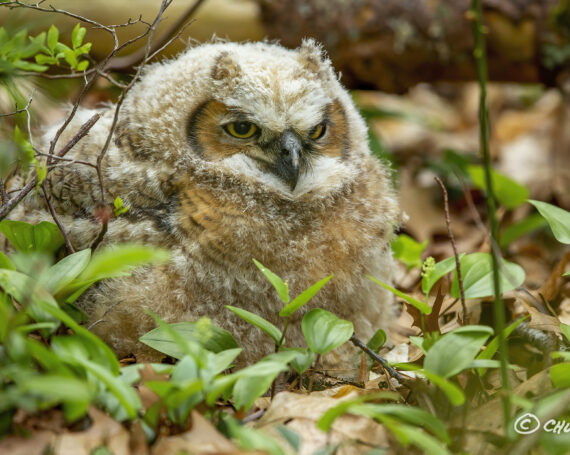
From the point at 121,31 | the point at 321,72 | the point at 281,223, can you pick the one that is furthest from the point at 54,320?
the point at 121,31

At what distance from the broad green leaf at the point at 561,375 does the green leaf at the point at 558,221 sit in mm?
722

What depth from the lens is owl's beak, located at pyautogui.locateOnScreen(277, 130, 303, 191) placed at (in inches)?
106

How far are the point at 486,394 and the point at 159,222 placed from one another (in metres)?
1.42

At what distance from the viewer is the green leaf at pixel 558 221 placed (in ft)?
8.54

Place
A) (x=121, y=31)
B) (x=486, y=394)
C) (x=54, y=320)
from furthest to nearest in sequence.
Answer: (x=121, y=31)
(x=486, y=394)
(x=54, y=320)

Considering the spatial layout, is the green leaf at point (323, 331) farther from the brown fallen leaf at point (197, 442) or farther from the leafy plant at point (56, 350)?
the leafy plant at point (56, 350)

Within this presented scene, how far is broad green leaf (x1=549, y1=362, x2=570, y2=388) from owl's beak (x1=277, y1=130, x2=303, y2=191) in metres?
1.25

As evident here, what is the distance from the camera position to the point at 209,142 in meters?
2.78

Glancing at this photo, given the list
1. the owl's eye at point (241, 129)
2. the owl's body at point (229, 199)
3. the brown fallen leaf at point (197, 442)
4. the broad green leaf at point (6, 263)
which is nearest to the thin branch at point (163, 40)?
the owl's body at point (229, 199)

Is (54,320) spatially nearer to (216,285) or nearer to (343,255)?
(216,285)

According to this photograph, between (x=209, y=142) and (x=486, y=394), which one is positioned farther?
(x=209, y=142)

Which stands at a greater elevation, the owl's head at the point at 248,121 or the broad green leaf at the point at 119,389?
the owl's head at the point at 248,121

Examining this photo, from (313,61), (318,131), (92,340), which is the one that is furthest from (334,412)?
(313,61)

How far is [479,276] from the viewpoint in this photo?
2.58 m
